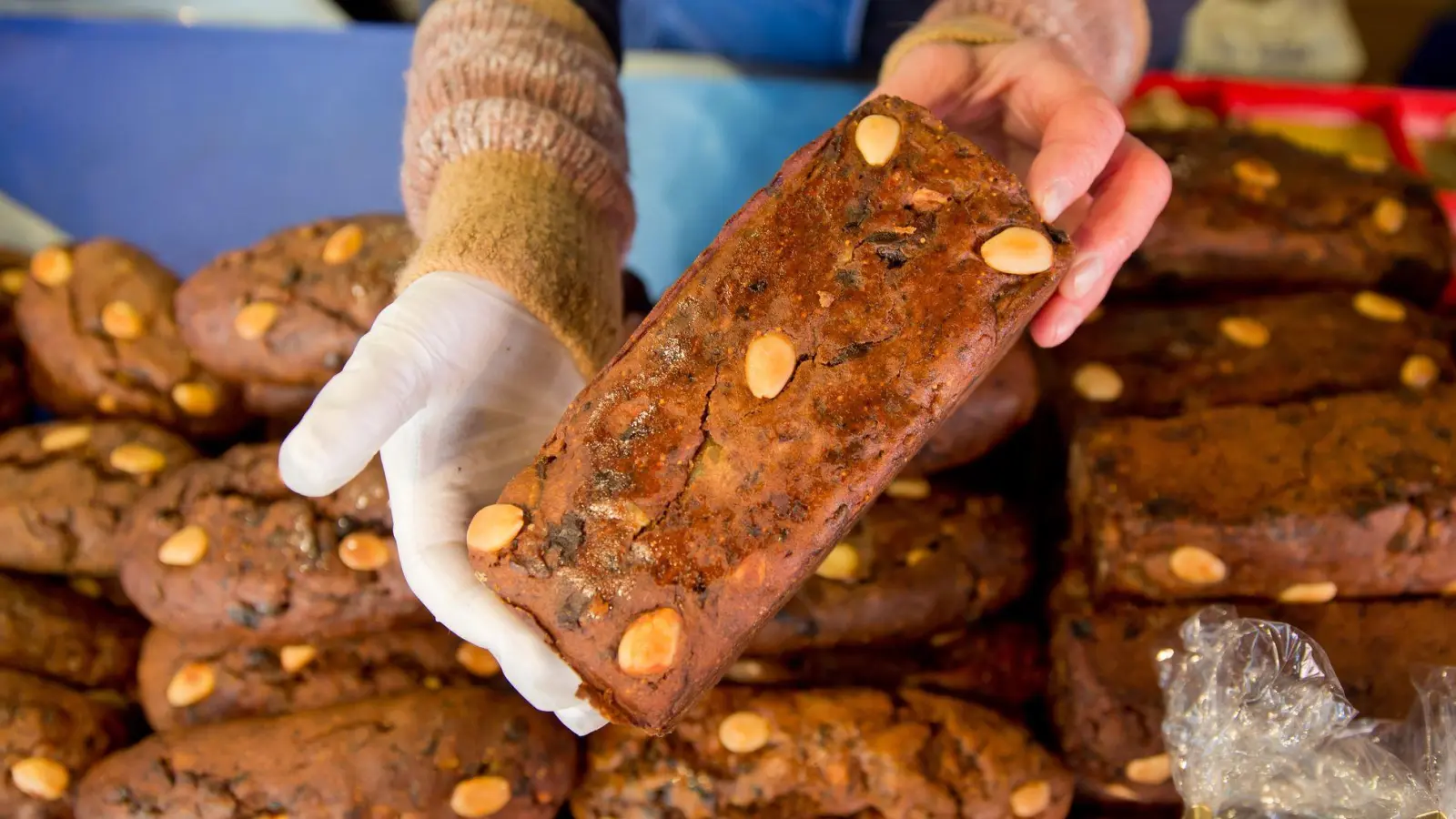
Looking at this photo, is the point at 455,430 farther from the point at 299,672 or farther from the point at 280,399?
the point at 280,399

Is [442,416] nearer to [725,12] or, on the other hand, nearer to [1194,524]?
[1194,524]

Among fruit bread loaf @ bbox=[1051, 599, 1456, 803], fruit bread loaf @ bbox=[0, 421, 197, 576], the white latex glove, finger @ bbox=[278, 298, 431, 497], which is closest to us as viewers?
finger @ bbox=[278, 298, 431, 497]

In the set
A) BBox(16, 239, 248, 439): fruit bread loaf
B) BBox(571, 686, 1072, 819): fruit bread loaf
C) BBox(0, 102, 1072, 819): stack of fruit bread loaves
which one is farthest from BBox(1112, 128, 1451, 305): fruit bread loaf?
BBox(16, 239, 248, 439): fruit bread loaf

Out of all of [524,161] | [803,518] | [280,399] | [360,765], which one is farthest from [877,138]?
[280,399]

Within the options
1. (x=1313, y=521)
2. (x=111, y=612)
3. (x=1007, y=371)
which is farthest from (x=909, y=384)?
(x=111, y=612)

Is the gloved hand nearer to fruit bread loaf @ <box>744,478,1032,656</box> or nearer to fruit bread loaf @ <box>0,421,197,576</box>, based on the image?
fruit bread loaf @ <box>744,478,1032,656</box>

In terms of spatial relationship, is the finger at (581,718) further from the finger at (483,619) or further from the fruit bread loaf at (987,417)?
the fruit bread loaf at (987,417)
